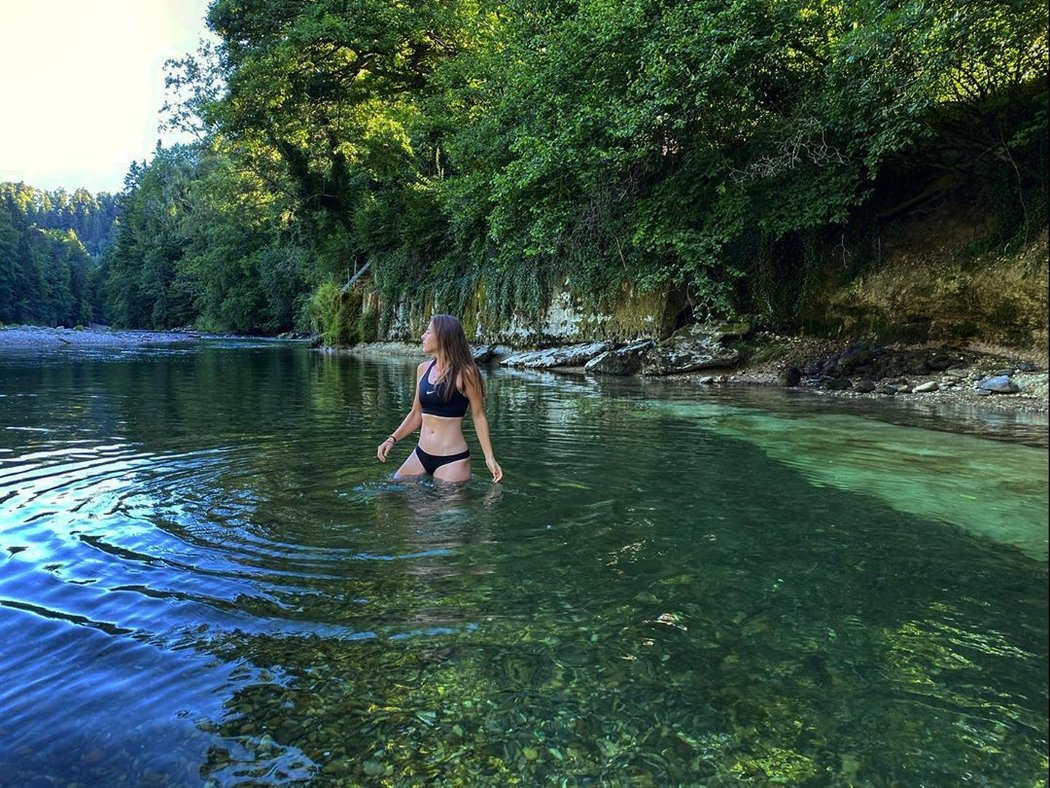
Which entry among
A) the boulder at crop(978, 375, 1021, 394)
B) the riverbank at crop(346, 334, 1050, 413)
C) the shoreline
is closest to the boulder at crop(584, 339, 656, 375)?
the shoreline

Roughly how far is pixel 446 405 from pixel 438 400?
0.30 ft

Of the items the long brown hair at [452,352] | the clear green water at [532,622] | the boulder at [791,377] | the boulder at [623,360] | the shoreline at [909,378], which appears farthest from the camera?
the boulder at [623,360]

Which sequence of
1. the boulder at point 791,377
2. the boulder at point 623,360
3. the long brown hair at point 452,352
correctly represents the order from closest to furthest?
the long brown hair at point 452,352 → the boulder at point 791,377 → the boulder at point 623,360

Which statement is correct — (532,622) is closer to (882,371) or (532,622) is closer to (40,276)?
(882,371)

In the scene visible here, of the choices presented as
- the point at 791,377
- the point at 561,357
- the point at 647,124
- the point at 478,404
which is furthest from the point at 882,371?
the point at 478,404

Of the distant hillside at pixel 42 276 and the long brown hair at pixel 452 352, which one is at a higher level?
the distant hillside at pixel 42 276

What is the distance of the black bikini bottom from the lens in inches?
262

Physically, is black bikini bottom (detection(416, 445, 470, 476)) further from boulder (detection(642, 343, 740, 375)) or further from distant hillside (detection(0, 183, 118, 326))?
distant hillside (detection(0, 183, 118, 326))

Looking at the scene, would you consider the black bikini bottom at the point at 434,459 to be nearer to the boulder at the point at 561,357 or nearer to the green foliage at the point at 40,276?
the boulder at the point at 561,357

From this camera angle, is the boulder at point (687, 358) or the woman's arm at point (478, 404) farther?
the boulder at point (687, 358)

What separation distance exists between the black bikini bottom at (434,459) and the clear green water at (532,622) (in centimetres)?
35

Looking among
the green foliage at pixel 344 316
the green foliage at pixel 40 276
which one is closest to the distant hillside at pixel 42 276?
the green foliage at pixel 40 276

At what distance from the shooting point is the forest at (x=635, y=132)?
12891mm

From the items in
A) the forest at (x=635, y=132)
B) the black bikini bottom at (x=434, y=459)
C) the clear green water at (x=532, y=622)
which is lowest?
the clear green water at (x=532, y=622)
